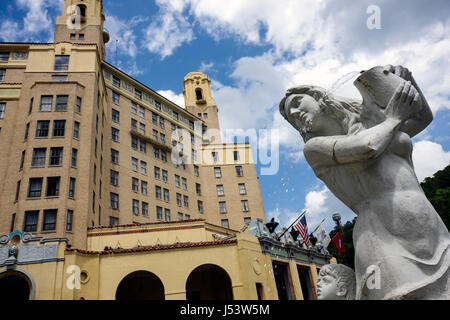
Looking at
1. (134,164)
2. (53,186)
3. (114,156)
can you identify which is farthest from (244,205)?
(53,186)

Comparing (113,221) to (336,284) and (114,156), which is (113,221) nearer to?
(114,156)

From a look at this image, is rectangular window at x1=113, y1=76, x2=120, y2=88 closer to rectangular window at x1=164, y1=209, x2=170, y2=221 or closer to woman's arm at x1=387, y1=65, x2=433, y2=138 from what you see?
rectangular window at x1=164, y1=209, x2=170, y2=221

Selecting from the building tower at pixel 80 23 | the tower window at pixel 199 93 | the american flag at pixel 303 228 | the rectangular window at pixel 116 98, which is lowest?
the american flag at pixel 303 228

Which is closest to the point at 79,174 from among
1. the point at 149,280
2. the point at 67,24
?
the point at 149,280

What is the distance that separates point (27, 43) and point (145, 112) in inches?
650

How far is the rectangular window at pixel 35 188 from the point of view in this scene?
27.1 m

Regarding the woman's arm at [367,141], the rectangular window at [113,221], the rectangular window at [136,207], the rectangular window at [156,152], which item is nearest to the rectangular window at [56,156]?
the rectangular window at [113,221]

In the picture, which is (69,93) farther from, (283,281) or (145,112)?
(283,281)

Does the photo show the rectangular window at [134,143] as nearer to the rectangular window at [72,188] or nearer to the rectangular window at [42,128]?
the rectangular window at [42,128]

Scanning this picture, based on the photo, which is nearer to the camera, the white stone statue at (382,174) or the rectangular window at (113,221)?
the white stone statue at (382,174)

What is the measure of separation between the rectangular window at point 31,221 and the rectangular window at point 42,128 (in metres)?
7.26

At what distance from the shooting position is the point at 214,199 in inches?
1982

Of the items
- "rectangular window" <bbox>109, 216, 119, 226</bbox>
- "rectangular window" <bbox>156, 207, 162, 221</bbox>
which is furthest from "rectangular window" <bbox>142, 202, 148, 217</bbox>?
"rectangular window" <bbox>109, 216, 119, 226</bbox>

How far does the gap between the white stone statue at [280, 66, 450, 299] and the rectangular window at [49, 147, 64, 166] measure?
2976cm
